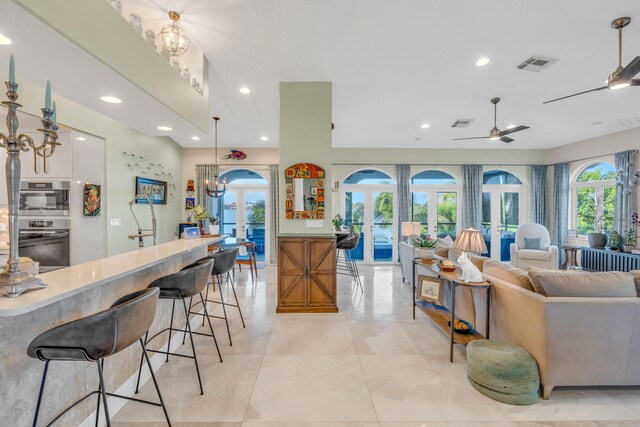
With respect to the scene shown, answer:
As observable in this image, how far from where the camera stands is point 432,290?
3002 mm

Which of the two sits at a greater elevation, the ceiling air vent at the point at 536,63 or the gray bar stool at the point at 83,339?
the ceiling air vent at the point at 536,63

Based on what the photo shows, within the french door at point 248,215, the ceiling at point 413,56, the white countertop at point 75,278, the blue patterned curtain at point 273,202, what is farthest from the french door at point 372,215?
the white countertop at point 75,278

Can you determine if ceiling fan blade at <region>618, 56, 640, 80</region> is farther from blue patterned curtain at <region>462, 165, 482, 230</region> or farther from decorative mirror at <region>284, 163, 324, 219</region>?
blue patterned curtain at <region>462, 165, 482, 230</region>

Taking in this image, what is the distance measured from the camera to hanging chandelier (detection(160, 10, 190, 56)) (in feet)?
9.01

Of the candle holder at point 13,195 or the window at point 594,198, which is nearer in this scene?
the candle holder at point 13,195

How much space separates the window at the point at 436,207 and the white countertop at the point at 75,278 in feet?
20.5

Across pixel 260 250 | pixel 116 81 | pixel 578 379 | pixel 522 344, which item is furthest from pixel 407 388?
pixel 260 250

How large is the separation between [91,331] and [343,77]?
371cm

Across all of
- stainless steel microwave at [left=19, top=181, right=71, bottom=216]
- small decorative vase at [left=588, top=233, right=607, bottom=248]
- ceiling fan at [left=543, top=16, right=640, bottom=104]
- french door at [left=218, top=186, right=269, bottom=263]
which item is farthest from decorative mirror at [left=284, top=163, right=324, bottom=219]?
small decorative vase at [left=588, top=233, right=607, bottom=248]

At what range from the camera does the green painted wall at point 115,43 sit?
1.52m

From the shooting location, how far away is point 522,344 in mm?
2188

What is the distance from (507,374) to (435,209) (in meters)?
5.80

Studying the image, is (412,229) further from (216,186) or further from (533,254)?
(216,186)

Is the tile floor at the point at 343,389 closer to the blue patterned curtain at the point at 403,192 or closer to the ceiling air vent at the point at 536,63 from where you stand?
the ceiling air vent at the point at 536,63
